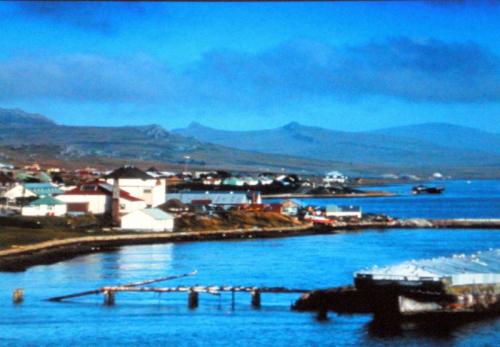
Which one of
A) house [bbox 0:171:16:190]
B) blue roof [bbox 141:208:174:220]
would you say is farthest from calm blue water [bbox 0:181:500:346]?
house [bbox 0:171:16:190]

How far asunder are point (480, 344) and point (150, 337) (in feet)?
21.7

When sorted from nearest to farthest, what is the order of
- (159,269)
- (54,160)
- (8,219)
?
(159,269) < (8,219) < (54,160)

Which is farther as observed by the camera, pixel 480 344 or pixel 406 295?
pixel 406 295

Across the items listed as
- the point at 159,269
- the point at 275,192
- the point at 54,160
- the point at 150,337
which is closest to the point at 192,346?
the point at 150,337

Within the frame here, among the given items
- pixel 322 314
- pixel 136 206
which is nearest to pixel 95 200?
pixel 136 206

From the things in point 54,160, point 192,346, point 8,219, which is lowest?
point 192,346

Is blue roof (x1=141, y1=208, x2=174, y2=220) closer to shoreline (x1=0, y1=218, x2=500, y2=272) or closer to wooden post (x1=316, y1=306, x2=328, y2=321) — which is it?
shoreline (x1=0, y1=218, x2=500, y2=272)

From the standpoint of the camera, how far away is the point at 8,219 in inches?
1908

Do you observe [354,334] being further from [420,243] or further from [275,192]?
[275,192]

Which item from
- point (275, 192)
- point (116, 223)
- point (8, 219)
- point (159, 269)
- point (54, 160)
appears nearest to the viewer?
point (159, 269)

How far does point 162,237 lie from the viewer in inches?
1940

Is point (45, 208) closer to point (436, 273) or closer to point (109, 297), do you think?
point (109, 297)

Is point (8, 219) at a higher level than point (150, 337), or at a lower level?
higher

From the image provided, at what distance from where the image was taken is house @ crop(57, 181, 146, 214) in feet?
Result: 184
